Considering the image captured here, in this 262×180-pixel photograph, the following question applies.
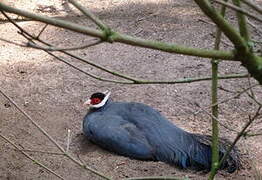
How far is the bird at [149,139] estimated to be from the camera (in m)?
4.23

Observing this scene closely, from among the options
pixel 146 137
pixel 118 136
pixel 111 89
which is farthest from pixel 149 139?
pixel 111 89

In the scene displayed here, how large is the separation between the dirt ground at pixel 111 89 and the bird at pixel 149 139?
0.08 metres

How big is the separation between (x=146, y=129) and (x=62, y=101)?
1134 mm

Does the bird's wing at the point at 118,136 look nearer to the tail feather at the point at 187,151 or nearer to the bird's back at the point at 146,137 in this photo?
the bird's back at the point at 146,137

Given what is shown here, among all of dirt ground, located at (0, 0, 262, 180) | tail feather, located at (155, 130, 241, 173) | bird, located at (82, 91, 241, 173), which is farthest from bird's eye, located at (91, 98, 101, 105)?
tail feather, located at (155, 130, 241, 173)

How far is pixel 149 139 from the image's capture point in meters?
4.36

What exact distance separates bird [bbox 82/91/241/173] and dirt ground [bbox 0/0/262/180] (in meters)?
0.08

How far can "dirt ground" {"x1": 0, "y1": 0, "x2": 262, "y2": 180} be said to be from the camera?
4184 mm

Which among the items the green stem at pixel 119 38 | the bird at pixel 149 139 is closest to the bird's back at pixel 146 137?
the bird at pixel 149 139

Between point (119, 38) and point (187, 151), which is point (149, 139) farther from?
point (119, 38)

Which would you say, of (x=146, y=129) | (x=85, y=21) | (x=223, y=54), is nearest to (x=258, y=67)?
(x=223, y=54)

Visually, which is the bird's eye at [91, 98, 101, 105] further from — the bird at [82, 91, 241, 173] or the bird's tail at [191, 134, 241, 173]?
the bird's tail at [191, 134, 241, 173]

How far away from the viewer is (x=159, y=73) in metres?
5.68

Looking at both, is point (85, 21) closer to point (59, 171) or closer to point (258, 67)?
point (59, 171)
